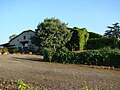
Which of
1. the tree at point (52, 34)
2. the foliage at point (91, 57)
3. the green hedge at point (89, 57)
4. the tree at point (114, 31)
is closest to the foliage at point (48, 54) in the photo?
the green hedge at point (89, 57)

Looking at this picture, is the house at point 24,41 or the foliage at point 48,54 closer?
the foliage at point 48,54

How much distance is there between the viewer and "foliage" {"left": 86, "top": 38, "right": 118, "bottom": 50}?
4513cm

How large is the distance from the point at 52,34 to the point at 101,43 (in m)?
9.31

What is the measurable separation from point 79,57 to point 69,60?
4.03ft

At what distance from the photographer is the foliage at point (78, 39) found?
47691 millimetres

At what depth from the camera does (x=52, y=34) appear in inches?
1863

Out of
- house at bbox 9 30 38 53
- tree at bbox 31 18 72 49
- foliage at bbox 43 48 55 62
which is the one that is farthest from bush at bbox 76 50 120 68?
house at bbox 9 30 38 53

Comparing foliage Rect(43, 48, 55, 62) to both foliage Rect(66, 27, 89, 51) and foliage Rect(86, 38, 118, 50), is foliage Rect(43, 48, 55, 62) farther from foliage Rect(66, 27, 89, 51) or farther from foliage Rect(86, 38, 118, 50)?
foliage Rect(66, 27, 89, 51)

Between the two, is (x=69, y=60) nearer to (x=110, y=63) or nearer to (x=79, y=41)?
(x=110, y=63)

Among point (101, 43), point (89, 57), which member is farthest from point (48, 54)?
point (101, 43)

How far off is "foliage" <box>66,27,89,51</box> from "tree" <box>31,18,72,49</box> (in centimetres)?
136

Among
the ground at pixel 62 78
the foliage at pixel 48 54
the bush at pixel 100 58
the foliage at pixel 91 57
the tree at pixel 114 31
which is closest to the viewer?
the ground at pixel 62 78

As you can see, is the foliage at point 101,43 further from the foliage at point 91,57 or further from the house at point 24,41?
the foliage at point 91,57

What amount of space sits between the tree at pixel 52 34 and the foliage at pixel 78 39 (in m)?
1.36
